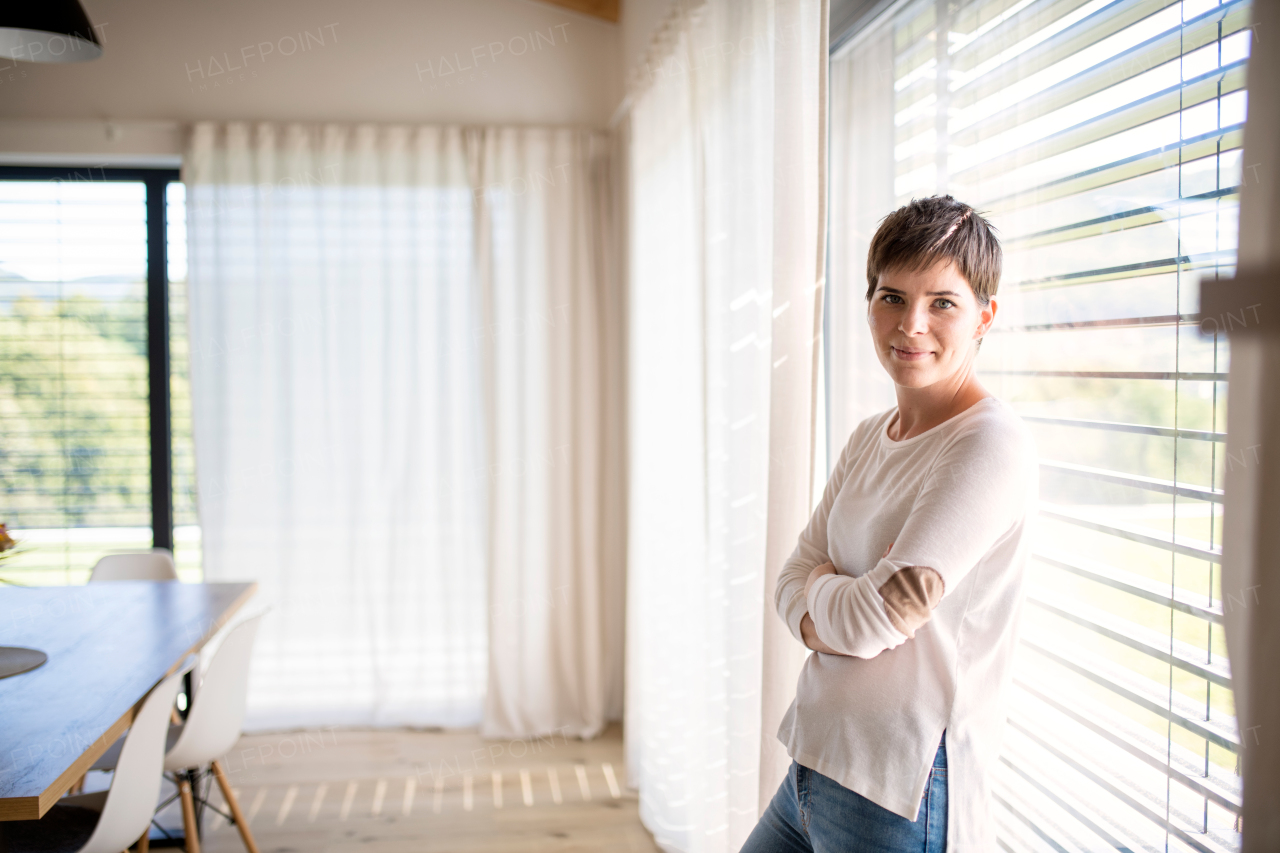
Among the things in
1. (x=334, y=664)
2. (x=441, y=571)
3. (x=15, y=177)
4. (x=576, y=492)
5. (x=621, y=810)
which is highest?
(x=15, y=177)

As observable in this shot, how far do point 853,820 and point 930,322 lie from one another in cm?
62

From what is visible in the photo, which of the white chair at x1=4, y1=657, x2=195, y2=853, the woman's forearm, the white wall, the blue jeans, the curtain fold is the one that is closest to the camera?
the curtain fold

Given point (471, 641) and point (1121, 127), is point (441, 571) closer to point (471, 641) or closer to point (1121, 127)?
point (471, 641)

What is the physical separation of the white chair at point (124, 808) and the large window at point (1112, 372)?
166cm

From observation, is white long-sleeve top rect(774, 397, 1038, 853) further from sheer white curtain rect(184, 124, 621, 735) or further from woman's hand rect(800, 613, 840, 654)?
sheer white curtain rect(184, 124, 621, 735)

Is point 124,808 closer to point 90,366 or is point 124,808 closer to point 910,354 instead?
point 910,354

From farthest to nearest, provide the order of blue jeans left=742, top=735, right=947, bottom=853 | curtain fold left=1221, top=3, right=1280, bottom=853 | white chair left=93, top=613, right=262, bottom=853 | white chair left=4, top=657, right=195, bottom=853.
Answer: white chair left=93, top=613, right=262, bottom=853 → white chair left=4, top=657, right=195, bottom=853 → blue jeans left=742, top=735, right=947, bottom=853 → curtain fold left=1221, top=3, right=1280, bottom=853

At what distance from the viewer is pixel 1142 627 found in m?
1.03

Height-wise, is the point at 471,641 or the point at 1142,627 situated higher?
the point at 1142,627

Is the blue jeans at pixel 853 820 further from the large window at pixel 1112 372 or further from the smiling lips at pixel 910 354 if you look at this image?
the smiling lips at pixel 910 354

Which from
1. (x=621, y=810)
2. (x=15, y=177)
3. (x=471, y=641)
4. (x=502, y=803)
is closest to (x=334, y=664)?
(x=471, y=641)

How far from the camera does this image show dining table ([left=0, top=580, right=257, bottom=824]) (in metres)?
1.47

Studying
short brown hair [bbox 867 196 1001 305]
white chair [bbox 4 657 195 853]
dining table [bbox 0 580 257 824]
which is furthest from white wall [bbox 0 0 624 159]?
short brown hair [bbox 867 196 1001 305]

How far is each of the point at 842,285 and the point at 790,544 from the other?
2.07 feet
